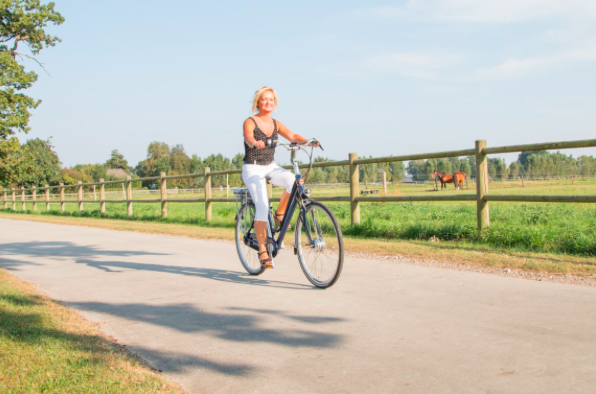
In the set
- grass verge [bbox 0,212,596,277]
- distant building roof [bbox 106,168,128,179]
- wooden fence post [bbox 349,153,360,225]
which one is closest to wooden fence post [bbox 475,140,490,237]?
grass verge [bbox 0,212,596,277]

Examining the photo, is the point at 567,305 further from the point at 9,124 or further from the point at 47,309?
the point at 9,124

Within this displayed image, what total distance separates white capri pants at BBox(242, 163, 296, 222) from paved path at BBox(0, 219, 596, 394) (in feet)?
2.67

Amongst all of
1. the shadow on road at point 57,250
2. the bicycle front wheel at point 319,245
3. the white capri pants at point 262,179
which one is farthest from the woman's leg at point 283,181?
the shadow on road at point 57,250

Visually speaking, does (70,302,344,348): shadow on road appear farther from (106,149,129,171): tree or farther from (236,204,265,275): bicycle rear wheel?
(106,149,129,171): tree

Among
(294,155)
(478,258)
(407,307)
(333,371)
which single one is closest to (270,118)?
(294,155)

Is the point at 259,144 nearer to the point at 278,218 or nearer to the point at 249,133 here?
the point at 249,133

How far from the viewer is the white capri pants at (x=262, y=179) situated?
5.33 m

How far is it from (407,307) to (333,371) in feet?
4.80

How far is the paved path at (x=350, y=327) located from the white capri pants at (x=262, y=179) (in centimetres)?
81

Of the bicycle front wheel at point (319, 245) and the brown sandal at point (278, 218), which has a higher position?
the brown sandal at point (278, 218)

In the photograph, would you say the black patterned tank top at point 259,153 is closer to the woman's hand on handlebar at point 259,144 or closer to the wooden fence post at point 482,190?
the woman's hand on handlebar at point 259,144

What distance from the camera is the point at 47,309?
431 cm

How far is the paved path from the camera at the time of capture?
2.71m

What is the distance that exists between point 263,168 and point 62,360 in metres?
2.90
